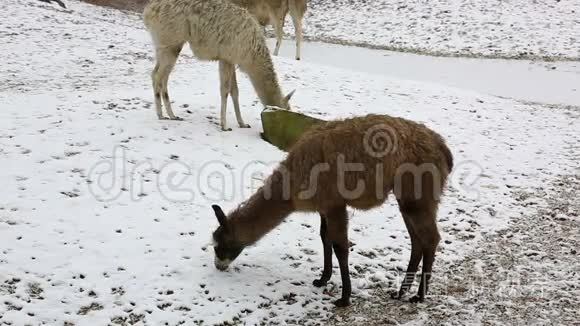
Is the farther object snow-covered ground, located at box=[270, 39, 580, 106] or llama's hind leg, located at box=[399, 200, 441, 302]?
snow-covered ground, located at box=[270, 39, 580, 106]

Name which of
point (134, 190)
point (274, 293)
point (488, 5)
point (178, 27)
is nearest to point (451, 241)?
point (274, 293)

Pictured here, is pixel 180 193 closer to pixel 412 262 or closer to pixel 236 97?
pixel 236 97

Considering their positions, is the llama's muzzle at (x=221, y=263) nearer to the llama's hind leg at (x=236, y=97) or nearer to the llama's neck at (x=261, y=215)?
the llama's neck at (x=261, y=215)

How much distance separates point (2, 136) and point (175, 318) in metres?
4.47

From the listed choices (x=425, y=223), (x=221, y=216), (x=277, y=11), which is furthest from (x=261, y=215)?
(x=277, y=11)

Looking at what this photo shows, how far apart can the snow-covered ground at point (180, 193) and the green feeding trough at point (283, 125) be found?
21cm

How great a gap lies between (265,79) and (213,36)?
992mm

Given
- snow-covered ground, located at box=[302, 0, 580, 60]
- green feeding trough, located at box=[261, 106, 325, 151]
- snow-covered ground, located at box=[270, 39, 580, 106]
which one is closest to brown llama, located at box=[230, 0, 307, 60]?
snow-covered ground, located at box=[270, 39, 580, 106]

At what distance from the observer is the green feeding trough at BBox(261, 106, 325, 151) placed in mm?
7969

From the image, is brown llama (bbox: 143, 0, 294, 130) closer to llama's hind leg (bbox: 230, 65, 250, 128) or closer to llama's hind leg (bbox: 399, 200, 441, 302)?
llama's hind leg (bbox: 230, 65, 250, 128)

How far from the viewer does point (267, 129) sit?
8.24 metres

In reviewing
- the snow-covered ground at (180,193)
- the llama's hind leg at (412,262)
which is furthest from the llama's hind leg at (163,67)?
the llama's hind leg at (412,262)

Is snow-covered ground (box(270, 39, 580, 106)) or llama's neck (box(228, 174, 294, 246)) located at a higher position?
snow-covered ground (box(270, 39, 580, 106))

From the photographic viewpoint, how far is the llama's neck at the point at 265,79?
8133 mm
